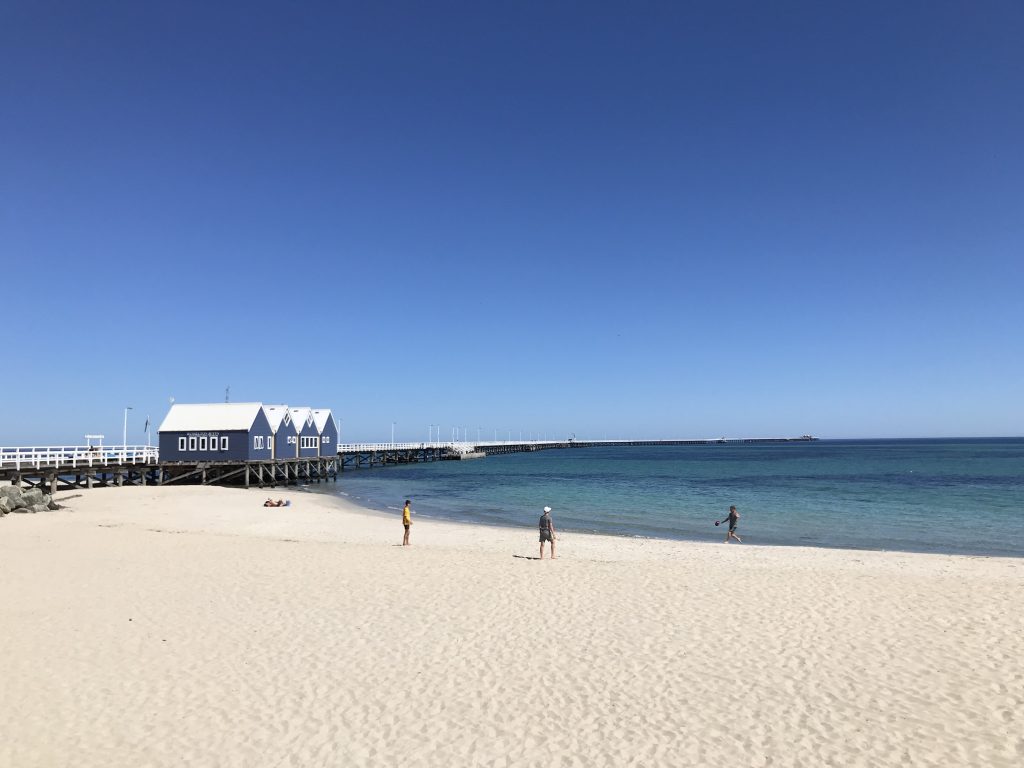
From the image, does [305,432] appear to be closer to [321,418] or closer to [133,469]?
[321,418]

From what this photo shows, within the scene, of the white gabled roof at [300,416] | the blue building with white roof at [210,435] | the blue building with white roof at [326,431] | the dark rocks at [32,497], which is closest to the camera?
the dark rocks at [32,497]

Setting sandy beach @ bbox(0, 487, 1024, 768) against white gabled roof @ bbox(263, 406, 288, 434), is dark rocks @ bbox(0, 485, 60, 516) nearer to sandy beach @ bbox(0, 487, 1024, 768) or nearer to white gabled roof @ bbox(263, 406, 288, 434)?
sandy beach @ bbox(0, 487, 1024, 768)

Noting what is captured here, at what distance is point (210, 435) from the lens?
1758 inches

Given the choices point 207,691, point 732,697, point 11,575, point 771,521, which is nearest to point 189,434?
point 11,575

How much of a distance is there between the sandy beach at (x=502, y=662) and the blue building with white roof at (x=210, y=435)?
2981 centimetres

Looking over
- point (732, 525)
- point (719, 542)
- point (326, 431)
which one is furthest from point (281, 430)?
point (732, 525)

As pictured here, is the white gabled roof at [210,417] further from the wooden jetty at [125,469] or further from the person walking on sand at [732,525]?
the person walking on sand at [732,525]

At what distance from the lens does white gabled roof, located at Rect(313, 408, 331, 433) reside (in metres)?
60.0

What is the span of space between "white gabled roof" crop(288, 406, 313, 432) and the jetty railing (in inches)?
474

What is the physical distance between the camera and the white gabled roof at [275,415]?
49.7 metres

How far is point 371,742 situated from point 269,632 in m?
4.16

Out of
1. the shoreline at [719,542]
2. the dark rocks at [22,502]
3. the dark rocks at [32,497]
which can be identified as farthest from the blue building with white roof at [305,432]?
the shoreline at [719,542]

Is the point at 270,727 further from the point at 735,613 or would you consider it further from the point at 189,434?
the point at 189,434

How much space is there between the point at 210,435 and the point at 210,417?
1827mm
